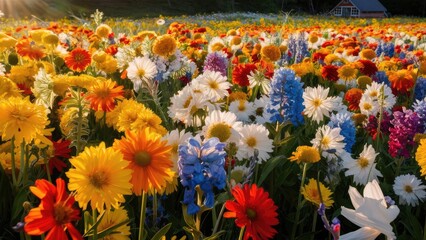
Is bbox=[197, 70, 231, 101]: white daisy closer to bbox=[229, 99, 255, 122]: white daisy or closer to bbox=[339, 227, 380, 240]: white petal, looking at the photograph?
bbox=[229, 99, 255, 122]: white daisy

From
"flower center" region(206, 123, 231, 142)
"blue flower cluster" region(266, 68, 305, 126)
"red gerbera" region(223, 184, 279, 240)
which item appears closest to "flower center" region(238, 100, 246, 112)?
"blue flower cluster" region(266, 68, 305, 126)

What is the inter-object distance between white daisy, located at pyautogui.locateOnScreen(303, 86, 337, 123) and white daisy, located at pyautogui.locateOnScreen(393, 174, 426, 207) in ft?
1.58

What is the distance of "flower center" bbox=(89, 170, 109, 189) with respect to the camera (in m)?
0.89

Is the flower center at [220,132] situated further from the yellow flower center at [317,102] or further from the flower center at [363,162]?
the yellow flower center at [317,102]

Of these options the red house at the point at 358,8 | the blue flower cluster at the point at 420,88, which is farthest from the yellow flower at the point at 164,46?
the red house at the point at 358,8

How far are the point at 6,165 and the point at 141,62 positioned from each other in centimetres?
92

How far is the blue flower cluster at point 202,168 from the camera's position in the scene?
1.11 m

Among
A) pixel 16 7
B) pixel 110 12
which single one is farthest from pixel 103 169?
pixel 110 12

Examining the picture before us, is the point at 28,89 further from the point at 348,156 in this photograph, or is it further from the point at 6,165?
the point at 348,156

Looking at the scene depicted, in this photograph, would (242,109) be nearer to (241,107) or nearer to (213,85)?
(241,107)

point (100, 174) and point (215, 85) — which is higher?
point (100, 174)

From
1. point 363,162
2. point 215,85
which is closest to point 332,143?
point 363,162

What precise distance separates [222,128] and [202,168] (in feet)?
0.91

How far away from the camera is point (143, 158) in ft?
3.13
